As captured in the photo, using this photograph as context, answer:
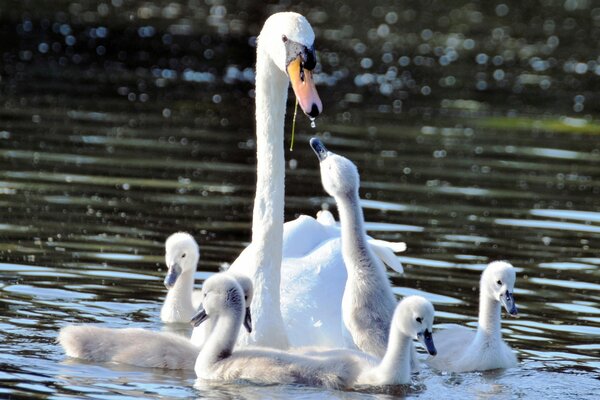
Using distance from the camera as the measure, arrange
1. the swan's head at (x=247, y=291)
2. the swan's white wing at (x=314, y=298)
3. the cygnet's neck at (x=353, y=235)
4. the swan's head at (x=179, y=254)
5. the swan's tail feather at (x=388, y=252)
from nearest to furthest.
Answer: the swan's head at (x=247, y=291)
the cygnet's neck at (x=353, y=235)
the swan's white wing at (x=314, y=298)
the swan's tail feather at (x=388, y=252)
the swan's head at (x=179, y=254)

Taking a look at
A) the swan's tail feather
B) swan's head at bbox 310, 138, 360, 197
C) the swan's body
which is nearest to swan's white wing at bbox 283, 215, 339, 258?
the swan's tail feather

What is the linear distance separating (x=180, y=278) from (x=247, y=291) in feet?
6.50

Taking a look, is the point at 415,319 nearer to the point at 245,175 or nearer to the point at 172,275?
the point at 172,275

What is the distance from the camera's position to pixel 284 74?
9680 mm

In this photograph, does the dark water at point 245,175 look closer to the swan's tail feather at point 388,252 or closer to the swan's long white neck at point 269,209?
the swan's long white neck at point 269,209

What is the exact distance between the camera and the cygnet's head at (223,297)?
9136 mm

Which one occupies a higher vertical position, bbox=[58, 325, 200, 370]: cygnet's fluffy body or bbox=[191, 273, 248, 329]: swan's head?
bbox=[191, 273, 248, 329]: swan's head

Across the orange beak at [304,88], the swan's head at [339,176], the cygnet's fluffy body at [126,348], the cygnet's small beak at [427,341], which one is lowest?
the cygnet's fluffy body at [126,348]

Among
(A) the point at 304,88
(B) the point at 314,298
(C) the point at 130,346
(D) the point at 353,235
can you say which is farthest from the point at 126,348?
(A) the point at 304,88

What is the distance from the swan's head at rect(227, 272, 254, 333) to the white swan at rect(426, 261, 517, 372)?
1.52 metres

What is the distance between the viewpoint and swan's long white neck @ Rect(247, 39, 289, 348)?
9.52 m

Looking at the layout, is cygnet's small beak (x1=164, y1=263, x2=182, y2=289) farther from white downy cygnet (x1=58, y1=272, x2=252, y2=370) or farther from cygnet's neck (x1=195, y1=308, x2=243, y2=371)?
cygnet's neck (x1=195, y1=308, x2=243, y2=371)

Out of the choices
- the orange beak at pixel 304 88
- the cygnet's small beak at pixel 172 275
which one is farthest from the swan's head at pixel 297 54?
the cygnet's small beak at pixel 172 275

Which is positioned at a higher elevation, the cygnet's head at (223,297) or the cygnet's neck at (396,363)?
the cygnet's head at (223,297)
